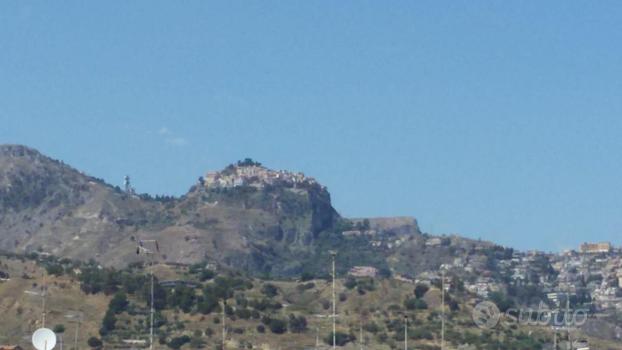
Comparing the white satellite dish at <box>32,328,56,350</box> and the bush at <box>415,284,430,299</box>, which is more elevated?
the bush at <box>415,284,430,299</box>

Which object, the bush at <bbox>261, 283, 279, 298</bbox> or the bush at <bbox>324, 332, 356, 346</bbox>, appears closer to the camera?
the bush at <bbox>324, 332, 356, 346</bbox>

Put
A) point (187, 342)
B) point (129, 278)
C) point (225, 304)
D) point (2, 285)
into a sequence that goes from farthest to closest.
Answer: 1. point (129, 278)
2. point (2, 285)
3. point (225, 304)
4. point (187, 342)

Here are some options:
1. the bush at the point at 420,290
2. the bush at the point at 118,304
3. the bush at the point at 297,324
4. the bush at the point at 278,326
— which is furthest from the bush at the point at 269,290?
the bush at the point at 278,326

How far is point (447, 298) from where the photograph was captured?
179 meters

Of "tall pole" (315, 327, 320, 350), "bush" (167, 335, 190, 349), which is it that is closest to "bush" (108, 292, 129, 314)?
"bush" (167, 335, 190, 349)

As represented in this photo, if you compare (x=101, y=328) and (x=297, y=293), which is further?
(x=297, y=293)

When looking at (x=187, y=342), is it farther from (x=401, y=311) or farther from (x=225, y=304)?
(x=401, y=311)

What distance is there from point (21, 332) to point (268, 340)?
23687mm

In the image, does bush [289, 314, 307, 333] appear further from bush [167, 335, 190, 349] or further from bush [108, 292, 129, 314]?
bush [108, 292, 129, 314]

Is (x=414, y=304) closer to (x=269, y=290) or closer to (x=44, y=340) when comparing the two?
(x=269, y=290)

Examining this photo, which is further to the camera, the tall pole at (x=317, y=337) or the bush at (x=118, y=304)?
the bush at (x=118, y=304)

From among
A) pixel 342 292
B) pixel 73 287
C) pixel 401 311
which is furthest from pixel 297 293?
pixel 73 287

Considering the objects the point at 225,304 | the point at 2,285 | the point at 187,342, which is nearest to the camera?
the point at 187,342

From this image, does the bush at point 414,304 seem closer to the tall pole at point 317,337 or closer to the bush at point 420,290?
the bush at point 420,290
